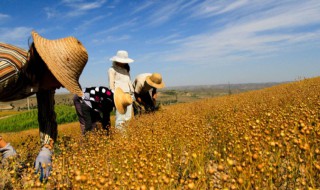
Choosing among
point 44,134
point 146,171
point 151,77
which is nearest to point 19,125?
point 151,77

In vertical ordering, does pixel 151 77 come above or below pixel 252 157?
above

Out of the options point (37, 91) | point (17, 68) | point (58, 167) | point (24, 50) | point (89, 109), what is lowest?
point (58, 167)

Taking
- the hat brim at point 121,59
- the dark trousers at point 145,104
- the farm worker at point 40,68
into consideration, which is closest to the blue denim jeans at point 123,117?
the hat brim at point 121,59

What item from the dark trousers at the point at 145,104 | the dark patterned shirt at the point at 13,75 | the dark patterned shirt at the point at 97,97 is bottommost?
the dark trousers at the point at 145,104

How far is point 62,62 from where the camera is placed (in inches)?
94.7

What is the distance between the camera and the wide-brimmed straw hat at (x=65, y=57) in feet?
7.65

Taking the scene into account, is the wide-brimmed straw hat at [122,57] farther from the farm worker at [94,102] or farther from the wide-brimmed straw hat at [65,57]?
the wide-brimmed straw hat at [65,57]

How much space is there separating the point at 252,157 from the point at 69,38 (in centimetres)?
193

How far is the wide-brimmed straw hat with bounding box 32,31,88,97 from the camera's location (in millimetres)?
2332

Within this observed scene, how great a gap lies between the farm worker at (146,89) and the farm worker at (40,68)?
14.2 feet

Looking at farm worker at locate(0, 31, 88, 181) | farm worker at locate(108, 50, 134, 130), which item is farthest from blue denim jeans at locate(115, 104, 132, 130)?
farm worker at locate(0, 31, 88, 181)

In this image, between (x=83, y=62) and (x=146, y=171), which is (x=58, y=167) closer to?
(x=146, y=171)

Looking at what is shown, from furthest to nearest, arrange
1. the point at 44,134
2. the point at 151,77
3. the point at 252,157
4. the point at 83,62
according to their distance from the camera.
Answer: the point at 151,77, the point at 44,134, the point at 83,62, the point at 252,157

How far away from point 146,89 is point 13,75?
4.90 metres
